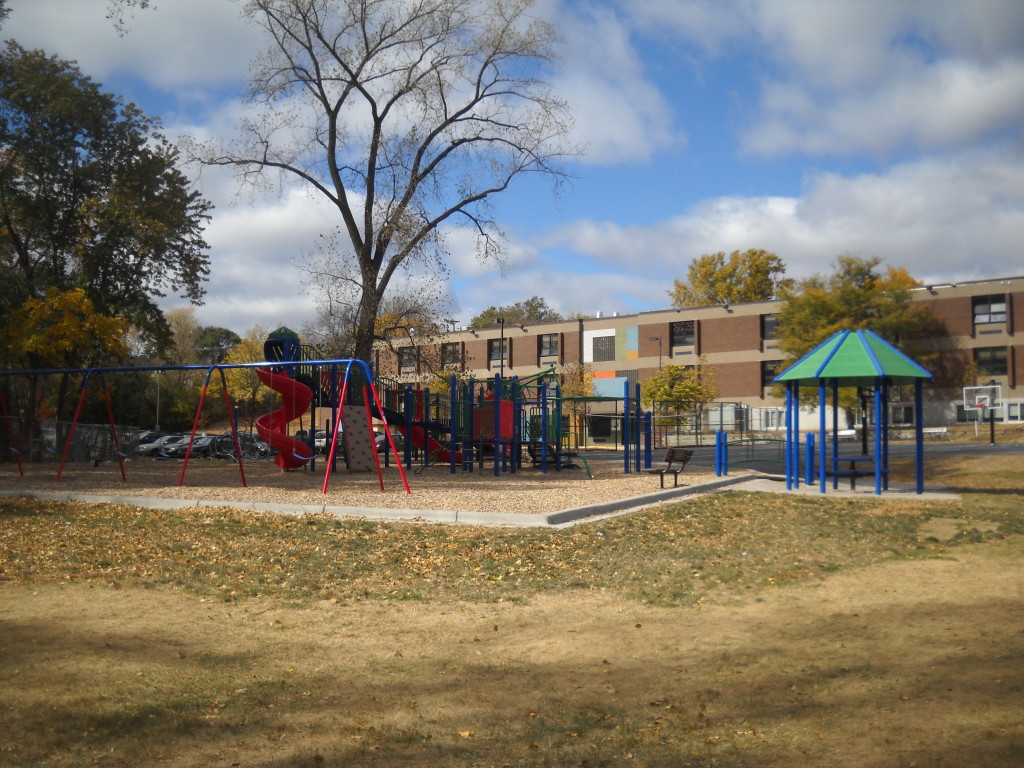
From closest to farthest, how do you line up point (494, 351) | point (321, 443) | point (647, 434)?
point (647, 434) → point (321, 443) → point (494, 351)

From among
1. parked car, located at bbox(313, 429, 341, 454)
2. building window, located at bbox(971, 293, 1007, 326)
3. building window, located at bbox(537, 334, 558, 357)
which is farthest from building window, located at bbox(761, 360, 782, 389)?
parked car, located at bbox(313, 429, 341, 454)

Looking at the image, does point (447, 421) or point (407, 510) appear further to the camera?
point (447, 421)

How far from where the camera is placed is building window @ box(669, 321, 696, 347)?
2712 inches

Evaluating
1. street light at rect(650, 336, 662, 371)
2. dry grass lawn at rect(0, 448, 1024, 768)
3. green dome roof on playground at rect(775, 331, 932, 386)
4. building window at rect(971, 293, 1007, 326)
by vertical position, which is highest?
building window at rect(971, 293, 1007, 326)

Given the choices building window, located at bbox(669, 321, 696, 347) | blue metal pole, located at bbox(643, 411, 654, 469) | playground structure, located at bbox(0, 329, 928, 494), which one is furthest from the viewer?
building window, located at bbox(669, 321, 696, 347)

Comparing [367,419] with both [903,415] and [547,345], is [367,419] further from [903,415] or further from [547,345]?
[547,345]

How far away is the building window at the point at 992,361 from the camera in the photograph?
57969mm

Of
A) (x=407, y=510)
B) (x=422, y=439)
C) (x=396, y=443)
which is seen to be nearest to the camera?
(x=407, y=510)

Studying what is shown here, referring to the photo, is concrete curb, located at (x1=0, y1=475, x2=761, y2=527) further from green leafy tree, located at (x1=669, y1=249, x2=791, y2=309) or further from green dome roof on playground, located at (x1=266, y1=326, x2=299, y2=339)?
green leafy tree, located at (x1=669, y1=249, x2=791, y2=309)

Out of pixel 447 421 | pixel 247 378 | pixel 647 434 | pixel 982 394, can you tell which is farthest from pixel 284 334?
pixel 982 394

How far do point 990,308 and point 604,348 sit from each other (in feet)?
89.7

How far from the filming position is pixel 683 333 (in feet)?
227

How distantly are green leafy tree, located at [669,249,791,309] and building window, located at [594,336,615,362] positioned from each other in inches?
343

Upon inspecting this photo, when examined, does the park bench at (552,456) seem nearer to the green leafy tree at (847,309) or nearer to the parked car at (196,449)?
the parked car at (196,449)
